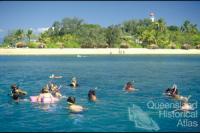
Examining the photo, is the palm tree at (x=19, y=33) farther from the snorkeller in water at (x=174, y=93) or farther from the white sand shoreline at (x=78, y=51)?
the snorkeller in water at (x=174, y=93)

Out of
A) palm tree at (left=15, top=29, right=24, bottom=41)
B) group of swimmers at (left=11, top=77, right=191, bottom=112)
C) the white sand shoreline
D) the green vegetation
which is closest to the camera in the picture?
group of swimmers at (left=11, top=77, right=191, bottom=112)

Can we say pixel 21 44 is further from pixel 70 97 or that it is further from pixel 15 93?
pixel 70 97

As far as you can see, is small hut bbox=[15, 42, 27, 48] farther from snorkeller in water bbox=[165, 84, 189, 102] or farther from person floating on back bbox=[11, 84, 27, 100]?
snorkeller in water bbox=[165, 84, 189, 102]

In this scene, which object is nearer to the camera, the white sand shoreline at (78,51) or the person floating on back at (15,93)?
the person floating on back at (15,93)

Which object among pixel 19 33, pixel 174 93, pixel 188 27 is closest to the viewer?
pixel 174 93

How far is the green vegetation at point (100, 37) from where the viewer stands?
146 metres

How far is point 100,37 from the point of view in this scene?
14538 cm

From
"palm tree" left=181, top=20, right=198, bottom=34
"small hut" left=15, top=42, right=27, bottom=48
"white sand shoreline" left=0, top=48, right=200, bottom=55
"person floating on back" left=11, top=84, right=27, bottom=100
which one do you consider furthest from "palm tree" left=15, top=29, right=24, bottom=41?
"person floating on back" left=11, top=84, right=27, bottom=100

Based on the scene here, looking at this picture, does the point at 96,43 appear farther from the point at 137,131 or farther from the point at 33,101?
the point at 137,131

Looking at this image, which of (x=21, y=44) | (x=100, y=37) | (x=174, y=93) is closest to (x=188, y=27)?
(x=100, y=37)

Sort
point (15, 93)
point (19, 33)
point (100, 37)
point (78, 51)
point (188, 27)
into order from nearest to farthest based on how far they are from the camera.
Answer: point (15, 93) → point (78, 51) → point (100, 37) → point (19, 33) → point (188, 27)

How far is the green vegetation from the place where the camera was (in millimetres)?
145500

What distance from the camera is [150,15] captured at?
190125mm

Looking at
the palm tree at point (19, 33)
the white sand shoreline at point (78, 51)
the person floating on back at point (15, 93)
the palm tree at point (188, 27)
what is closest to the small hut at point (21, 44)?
the palm tree at point (19, 33)
